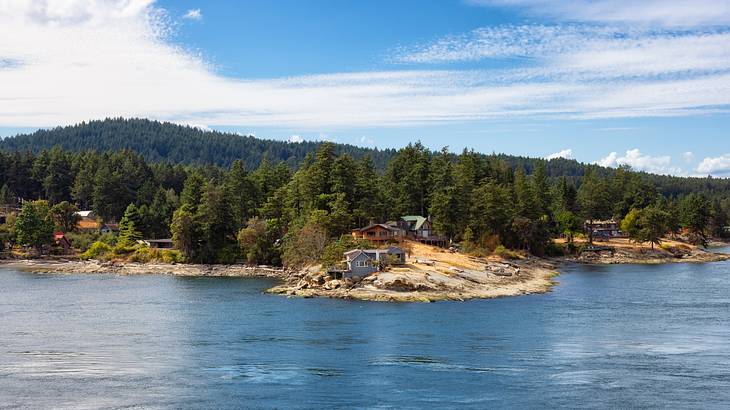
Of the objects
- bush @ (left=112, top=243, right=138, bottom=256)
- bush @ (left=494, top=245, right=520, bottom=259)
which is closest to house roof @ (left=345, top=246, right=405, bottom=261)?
bush @ (left=494, top=245, right=520, bottom=259)

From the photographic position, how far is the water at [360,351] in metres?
31.8

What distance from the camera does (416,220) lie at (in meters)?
98.1

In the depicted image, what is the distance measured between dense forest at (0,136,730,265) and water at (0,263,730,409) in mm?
20323

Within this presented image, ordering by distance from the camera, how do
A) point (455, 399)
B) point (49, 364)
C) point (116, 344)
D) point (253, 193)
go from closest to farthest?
point (455, 399) → point (49, 364) → point (116, 344) → point (253, 193)

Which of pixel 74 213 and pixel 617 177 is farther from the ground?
pixel 617 177

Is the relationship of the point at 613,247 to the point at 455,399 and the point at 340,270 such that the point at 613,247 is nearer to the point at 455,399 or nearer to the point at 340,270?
the point at 340,270

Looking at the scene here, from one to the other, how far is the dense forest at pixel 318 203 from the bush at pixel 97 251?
2506 millimetres

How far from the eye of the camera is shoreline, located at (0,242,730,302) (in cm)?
6259

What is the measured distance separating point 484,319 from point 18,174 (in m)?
116

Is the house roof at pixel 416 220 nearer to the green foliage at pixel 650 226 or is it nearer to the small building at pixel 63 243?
the green foliage at pixel 650 226

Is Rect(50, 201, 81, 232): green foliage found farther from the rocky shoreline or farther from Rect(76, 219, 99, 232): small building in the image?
the rocky shoreline

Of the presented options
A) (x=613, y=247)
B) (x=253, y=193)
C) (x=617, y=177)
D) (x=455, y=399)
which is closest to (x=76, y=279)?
(x=253, y=193)

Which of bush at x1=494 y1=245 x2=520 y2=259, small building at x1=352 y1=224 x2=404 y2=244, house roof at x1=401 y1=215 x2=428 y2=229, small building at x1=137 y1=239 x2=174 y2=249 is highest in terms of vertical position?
house roof at x1=401 y1=215 x2=428 y2=229

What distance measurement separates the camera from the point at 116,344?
42.5m
